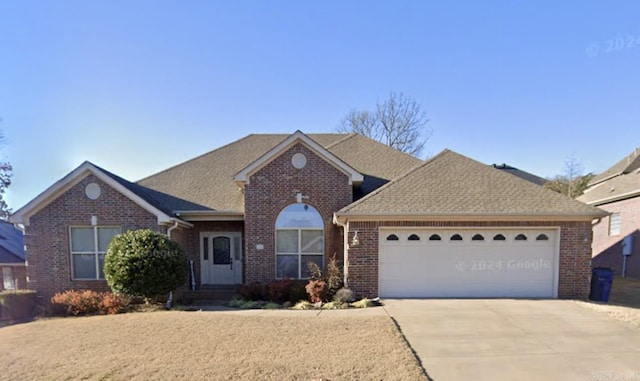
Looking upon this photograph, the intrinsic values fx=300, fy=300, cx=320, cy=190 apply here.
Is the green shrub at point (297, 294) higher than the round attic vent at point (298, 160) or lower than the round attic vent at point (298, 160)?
lower

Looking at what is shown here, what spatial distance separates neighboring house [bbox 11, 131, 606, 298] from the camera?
9445mm

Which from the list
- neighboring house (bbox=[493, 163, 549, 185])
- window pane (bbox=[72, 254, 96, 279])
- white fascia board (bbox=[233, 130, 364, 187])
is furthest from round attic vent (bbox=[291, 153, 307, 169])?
neighboring house (bbox=[493, 163, 549, 185])

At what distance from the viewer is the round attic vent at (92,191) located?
10.3 metres

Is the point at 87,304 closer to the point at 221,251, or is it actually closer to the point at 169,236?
the point at 169,236

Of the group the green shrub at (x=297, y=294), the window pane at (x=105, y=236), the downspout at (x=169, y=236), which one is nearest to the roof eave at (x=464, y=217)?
the green shrub at (x=297, y=294)

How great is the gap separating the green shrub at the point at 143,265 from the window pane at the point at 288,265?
3307mm

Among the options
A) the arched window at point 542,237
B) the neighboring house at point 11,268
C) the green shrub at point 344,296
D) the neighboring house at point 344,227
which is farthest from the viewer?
the neighboring house at point 11,268

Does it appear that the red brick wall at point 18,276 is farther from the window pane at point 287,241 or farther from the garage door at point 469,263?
the garage door at point 469,263

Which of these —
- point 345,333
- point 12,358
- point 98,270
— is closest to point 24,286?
point 98,270

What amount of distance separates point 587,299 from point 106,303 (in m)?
14.8

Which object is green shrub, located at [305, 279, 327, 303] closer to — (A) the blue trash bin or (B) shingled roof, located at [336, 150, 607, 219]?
(B) shingled roof, located at [336, 150, 607, 219]

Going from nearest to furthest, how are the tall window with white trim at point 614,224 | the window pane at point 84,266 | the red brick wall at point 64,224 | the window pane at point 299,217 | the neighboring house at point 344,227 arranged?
the neighboring house at point 344,227 → the red brick wall at point 64,224 → the window pane at point 84,266 → the window pane at point 299,217 → the tall window with white trim at point 614,224

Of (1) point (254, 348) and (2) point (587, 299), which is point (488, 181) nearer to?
(2) point (587, 299)

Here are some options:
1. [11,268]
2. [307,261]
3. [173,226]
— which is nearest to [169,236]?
[173,226]
